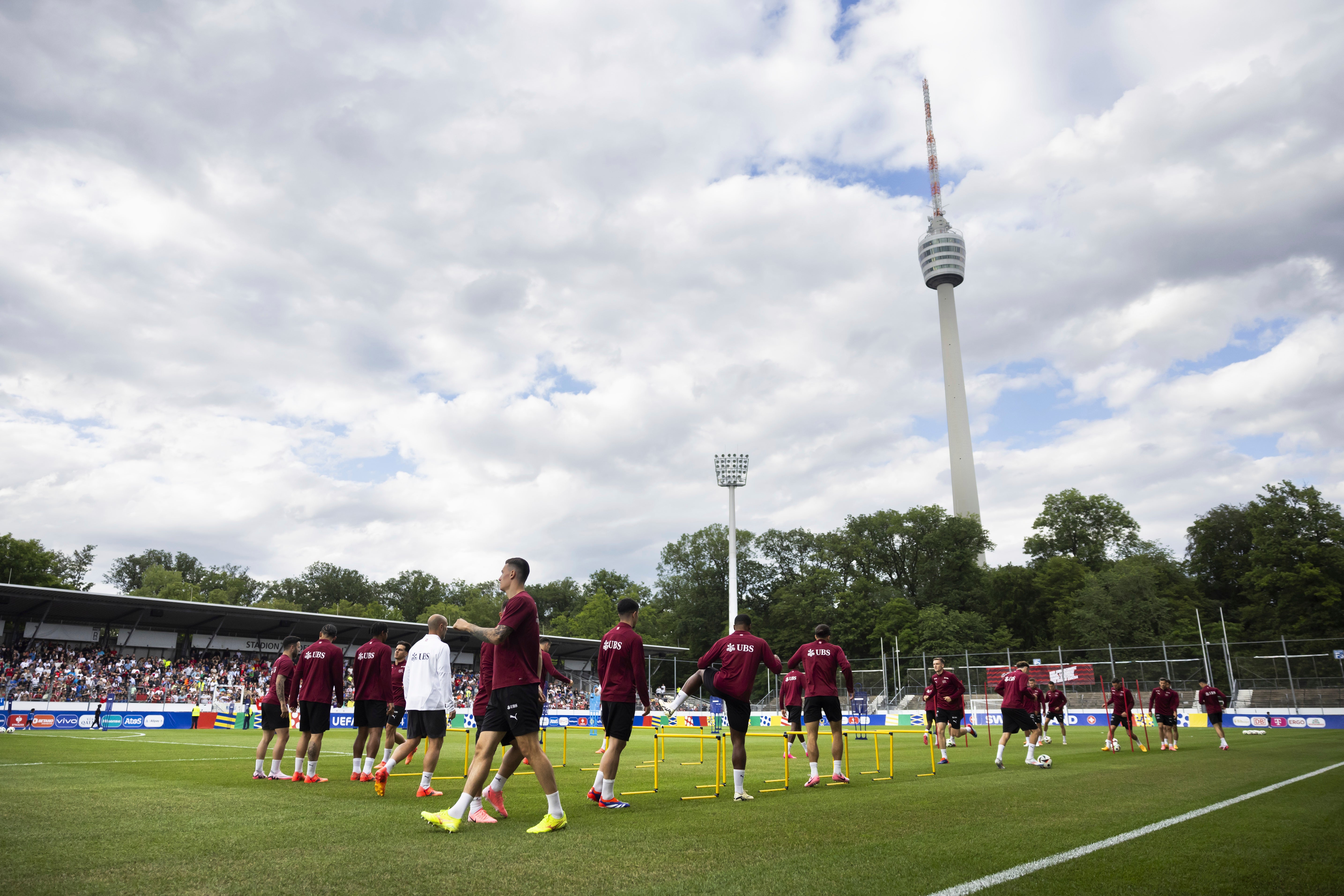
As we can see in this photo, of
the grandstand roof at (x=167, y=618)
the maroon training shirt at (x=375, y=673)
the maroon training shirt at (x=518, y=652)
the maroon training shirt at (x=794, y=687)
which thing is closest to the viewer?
the maroon training shirt at (x=518, y=652)

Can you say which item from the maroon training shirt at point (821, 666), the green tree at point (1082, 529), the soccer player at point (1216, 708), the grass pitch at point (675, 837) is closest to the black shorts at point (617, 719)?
the grass pitch at point (675, 837)

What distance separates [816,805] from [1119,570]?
63501 millimetres

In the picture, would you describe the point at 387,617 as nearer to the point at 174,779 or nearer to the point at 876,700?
the point at 876,700

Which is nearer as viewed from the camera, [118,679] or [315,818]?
[315,818]

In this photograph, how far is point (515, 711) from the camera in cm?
632

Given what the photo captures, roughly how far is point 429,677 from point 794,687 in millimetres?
7324

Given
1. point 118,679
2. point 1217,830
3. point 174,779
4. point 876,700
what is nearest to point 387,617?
point 118,679

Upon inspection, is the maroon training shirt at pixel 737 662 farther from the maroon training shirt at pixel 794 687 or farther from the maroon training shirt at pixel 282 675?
the maroon training shirt at pixel 282 675

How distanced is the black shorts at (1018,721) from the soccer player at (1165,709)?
280 inches

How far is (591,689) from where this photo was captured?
184ft

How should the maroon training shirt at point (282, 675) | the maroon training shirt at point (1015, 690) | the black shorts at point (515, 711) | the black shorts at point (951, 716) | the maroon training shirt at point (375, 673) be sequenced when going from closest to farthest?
1. the black shorts at point (515, 711)
2. the maroon training shirt at point (375, 673)
3. the maroon training shirt at point (282, 675)
4. the maroon training shirt at point (1015, 690)
5. the black shorts at point (951, 716)

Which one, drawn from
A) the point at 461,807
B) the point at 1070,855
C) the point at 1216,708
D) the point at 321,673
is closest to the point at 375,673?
the point at 321,673

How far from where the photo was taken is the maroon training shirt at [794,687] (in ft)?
37.0

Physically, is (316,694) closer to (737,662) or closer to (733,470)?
(737,662)
